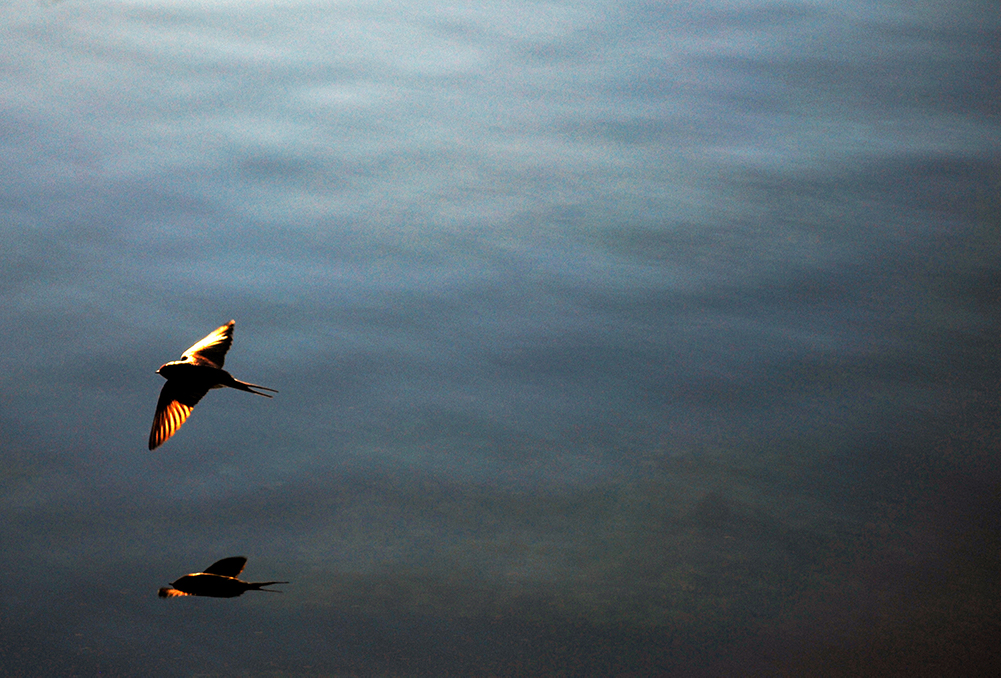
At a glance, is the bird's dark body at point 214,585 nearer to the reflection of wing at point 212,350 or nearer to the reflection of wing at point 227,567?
the reflection of wing at point 227,567

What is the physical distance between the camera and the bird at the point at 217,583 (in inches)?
152

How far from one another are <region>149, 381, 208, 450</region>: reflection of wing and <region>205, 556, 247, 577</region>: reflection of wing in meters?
0.63

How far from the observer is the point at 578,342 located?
5.34m

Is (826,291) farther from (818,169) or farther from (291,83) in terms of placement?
(291,83)

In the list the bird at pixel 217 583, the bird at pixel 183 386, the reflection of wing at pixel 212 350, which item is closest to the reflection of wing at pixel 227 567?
the bird at pixel 217 583

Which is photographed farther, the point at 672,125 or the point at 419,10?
the point at 419,10

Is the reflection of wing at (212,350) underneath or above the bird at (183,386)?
above

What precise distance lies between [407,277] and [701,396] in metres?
1.76

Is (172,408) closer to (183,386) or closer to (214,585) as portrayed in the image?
(183,386)

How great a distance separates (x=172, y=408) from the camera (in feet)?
11.9

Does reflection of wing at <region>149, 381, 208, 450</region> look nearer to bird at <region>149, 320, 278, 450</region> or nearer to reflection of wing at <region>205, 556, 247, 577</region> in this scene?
bird at <region>149, 320, 278, 450</region>

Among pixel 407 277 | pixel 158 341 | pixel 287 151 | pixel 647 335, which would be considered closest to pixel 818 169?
pixel 647 335

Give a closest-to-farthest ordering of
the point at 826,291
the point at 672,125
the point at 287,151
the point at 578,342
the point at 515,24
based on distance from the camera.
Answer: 1. the point at 578,342
2. the point at 826,291
3. the point at 287,151
4. the point at 672,125
5. the point at 515,24

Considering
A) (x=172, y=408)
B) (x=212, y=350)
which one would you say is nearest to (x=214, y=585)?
(x=172, y=408)
